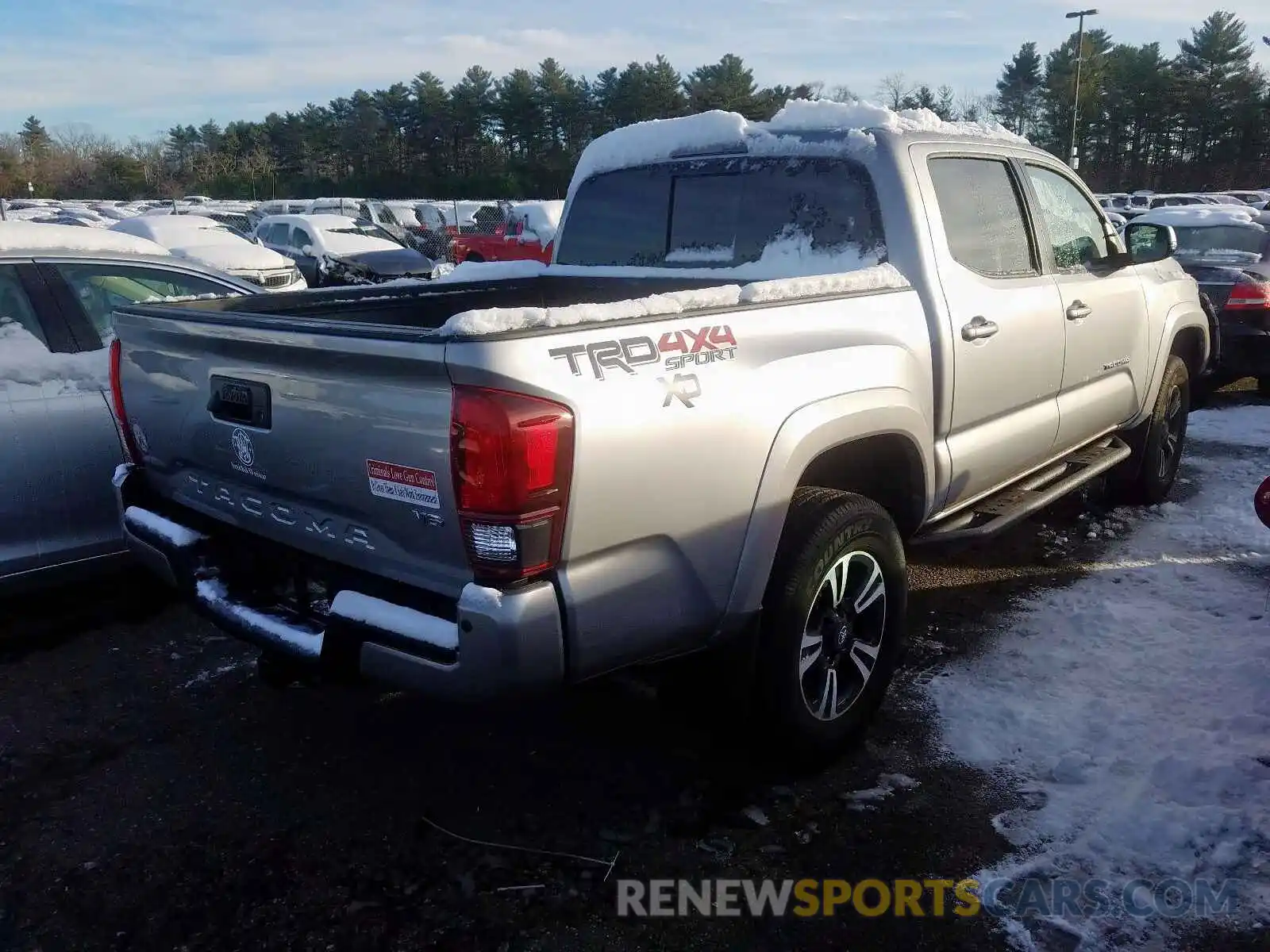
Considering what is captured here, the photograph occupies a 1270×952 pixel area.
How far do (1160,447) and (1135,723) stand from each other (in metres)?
3.00

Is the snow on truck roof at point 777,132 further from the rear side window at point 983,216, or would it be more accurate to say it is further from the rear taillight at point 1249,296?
the rear taillight at point 1249,296

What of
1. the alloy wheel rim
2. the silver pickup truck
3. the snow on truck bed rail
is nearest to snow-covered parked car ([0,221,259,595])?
the silver pickup truck

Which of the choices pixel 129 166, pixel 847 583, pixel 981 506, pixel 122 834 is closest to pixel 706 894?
pixel 847 583

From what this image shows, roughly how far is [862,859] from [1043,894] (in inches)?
18.9

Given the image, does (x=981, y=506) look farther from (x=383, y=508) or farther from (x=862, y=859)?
(x=383, y=508)

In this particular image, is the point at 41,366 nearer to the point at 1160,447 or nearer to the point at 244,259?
Result: the point at 1160,447

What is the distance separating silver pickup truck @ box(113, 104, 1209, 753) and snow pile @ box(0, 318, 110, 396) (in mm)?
950

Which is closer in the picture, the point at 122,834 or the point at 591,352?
the point at 591,352

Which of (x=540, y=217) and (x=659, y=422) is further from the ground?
(x=540, y=217)

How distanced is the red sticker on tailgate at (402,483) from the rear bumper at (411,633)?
0.79 ft

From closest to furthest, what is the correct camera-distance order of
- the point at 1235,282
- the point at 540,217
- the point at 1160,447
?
the point at 1160,447
the point at 1235,282
the point at 540,217

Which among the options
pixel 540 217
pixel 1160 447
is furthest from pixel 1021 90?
pixel 1160 447

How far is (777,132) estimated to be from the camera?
4043 millimetres

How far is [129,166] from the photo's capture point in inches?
2324
